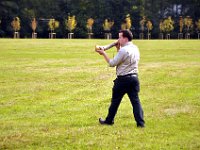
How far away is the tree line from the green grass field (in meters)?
53.3

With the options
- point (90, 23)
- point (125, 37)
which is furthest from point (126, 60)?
point (90, 23)

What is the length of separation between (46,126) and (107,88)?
6.40 meters

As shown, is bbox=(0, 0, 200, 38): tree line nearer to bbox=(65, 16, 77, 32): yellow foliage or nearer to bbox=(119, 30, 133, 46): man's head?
bbox=(65, 16, 77, 32): yellow foliage

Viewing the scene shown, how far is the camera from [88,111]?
11.4 metres

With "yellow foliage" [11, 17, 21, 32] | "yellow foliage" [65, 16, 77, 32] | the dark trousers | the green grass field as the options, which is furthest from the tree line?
the dark trousers

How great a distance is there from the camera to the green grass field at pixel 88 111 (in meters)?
8.33

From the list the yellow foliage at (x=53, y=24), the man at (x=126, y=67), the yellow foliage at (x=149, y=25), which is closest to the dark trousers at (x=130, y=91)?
the man at (x=126, y=67)

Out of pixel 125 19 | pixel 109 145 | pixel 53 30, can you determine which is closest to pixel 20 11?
pixel 53 30

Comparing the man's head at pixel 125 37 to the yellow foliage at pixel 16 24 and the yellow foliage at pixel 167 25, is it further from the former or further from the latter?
the yellow foliage at pixel 167 25

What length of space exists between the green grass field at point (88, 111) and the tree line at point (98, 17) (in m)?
53.3

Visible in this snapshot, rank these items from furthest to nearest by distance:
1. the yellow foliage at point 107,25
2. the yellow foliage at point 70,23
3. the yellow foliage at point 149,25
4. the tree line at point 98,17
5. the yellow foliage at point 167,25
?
the yellow foliage at point 167,25 < the yellow foliage at point 149,25 < the yellow foliage at point 107,25 < the tree line at point 98,17 < the yellow foliage at point 70,23

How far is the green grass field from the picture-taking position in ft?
27.3

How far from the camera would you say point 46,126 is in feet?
31.4

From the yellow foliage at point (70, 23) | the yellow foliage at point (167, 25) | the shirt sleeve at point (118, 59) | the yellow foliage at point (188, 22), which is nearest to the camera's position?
the shirt sleeve at point (118, 59)
